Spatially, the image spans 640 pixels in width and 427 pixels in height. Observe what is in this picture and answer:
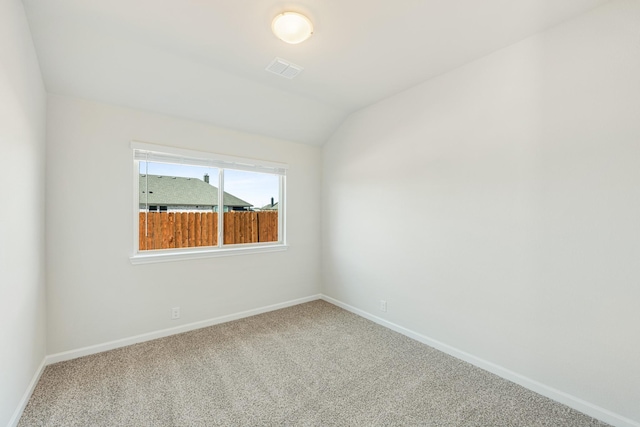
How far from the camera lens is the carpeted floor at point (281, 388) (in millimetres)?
1714

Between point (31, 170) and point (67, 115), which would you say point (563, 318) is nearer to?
point (31, 170)

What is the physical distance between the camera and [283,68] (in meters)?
2.47

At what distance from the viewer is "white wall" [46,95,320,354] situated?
7.63 feet

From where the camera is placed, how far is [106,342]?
251 cm

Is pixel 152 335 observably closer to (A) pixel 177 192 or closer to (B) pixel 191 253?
(B) pixel 191 253

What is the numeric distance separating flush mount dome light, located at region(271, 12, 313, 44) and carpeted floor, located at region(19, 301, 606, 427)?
2537 millimetres

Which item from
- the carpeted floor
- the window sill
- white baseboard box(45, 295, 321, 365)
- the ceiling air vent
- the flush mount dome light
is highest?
the ceiling air vent

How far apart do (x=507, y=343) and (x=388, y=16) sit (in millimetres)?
2589

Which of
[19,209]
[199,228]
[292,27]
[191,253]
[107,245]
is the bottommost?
[191,253]

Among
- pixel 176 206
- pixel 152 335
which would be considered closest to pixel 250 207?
pixel 176 206

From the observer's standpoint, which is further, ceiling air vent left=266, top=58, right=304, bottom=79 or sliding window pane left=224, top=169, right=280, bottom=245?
sliding window pane left=224, top=169, right=280, bottom=245

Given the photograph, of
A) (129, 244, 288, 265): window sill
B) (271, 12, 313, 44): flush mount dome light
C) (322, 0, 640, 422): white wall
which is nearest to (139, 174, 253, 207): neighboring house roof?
(129, 244, 288, 265): window sill

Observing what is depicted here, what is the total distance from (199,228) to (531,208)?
3.18 metres

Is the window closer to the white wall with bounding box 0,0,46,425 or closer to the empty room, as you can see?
the empty room
